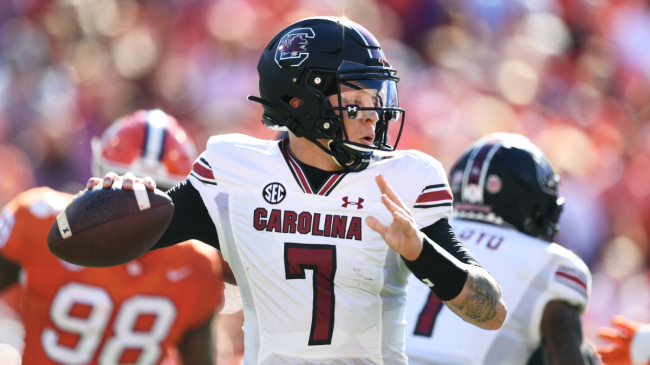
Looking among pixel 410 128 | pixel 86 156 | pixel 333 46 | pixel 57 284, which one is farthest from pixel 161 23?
pixel 333 46

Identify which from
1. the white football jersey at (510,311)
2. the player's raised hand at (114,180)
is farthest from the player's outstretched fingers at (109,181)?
the white football jersey at (510,311)

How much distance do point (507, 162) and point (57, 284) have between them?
87.7 inches

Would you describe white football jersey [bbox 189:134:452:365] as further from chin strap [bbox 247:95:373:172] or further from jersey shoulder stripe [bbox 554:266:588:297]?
jersey shoulder stripe [bbox 554:266:588:297]

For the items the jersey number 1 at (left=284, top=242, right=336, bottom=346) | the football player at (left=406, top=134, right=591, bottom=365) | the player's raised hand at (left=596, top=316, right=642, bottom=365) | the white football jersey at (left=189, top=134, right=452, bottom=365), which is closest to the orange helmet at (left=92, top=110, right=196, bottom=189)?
the football player at (left=406, top=134, right=591, bottom=365)

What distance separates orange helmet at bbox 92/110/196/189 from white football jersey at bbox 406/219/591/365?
1.49 metres

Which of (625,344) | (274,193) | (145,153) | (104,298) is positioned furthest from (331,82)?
(625,344)

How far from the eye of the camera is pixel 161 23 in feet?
25.8

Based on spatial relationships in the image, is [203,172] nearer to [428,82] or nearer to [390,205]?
[390,205]

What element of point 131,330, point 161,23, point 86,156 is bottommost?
point 86,156

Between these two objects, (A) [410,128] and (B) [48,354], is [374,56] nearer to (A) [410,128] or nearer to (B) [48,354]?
(B) [48,354]

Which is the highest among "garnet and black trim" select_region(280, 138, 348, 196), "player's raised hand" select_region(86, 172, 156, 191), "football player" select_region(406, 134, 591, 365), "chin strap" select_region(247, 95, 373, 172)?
"chin strap" select_region(247, 95, 373, 172)

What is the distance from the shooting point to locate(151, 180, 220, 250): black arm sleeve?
224 cm

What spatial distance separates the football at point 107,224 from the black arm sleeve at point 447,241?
2.62ft

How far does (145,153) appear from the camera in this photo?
148 inches
